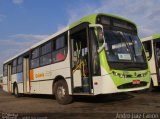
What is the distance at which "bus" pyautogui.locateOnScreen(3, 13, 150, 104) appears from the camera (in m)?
9.20

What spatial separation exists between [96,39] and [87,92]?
186cm

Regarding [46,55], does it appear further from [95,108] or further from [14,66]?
[14,66]

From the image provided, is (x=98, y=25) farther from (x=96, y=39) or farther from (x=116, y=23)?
(x=116, y=23)

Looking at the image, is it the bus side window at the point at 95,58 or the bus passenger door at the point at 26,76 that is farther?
the bus passenger door at the point at 26,76

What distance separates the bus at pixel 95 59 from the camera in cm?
920

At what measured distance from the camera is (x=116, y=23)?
33.8 ft

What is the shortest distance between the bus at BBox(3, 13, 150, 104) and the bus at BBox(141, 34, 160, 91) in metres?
3.80

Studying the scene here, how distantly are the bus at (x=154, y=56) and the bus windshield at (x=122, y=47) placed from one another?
153 inches

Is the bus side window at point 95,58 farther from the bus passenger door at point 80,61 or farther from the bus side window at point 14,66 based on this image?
Answer: the bus side window at point 14,66

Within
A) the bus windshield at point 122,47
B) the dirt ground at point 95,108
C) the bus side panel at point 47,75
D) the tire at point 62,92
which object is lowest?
the dirt ground at point 95,108

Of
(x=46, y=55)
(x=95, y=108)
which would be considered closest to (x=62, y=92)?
(x=95, y=108)

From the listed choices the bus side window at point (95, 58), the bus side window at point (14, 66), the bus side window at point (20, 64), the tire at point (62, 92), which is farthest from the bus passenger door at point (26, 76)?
the bus side window at point (95, 58)

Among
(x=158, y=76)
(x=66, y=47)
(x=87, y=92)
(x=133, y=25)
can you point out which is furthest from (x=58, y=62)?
(x=158, y=76)

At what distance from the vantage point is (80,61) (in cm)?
1041
